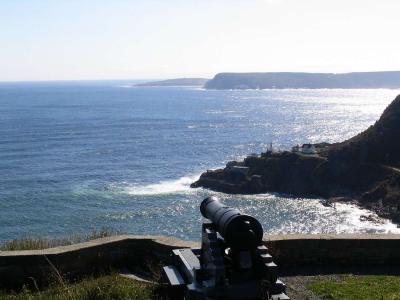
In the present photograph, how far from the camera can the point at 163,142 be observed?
89188 millimetres

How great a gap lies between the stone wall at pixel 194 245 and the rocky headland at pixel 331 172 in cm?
4730

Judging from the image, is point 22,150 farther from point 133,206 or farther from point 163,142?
point 133,206

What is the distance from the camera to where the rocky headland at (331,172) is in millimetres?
59594

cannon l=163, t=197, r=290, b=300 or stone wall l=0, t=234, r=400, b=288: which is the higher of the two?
cannon l=163, t=197, r=290, b=300

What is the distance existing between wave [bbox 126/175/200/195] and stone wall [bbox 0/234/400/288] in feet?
148

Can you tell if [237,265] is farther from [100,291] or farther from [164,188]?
[164,188]

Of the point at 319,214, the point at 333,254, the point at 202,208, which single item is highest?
the point at 202,208

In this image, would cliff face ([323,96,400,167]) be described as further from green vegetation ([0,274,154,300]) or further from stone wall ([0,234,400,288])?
green vegetation ([0,274,154,300])

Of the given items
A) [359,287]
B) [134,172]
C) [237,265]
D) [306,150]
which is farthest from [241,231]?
[306,150]

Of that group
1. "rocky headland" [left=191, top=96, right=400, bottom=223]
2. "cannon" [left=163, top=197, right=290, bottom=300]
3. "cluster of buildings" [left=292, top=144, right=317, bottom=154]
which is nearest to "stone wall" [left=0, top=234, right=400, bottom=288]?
"cannon" [left=163, top=197, right=290, bottom=300]

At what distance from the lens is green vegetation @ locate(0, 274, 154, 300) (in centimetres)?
704

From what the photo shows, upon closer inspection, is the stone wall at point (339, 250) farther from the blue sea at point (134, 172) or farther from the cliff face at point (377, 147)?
the cliff face at point (377, 147)

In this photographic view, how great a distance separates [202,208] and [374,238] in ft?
11.2

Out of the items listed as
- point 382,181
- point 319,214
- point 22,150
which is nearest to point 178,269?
point 319,214
